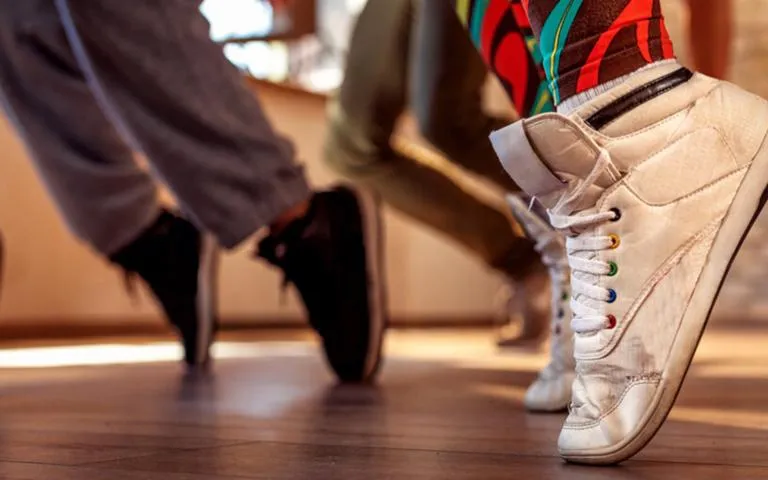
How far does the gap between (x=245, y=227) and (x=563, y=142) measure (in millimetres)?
616

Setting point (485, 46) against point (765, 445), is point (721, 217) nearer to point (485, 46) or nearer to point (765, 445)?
point (765, 445)

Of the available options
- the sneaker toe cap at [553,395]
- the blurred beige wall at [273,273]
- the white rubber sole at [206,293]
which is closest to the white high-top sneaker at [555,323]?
the sneaker toe cap at [553,395]

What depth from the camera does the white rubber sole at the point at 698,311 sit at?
62 cm

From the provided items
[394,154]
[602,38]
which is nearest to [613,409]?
[602,38]

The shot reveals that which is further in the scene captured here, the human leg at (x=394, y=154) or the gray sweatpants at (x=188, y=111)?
the human leg at (x=394, y=154)

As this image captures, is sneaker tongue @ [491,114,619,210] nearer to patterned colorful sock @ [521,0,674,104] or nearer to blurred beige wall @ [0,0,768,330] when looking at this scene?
patterned colorful sock @ [521,0,674,104]

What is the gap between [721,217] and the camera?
2.12 ft

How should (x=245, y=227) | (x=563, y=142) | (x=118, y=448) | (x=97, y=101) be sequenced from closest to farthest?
(x=563, y=142)
(x=118, y=448)
(x=245, y=227)
(x=97, y=101)

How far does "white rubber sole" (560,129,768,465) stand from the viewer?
24.6 inches

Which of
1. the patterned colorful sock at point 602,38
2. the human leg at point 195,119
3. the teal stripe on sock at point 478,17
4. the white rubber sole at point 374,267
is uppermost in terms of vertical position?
the patterned colorful sock at point 602,38

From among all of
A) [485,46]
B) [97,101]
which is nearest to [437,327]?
[97,101]

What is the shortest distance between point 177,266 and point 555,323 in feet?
2.39

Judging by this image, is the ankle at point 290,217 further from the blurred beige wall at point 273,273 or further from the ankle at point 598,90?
the blurred beige wall at point 273,273

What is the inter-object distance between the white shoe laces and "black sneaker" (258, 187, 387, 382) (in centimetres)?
62
